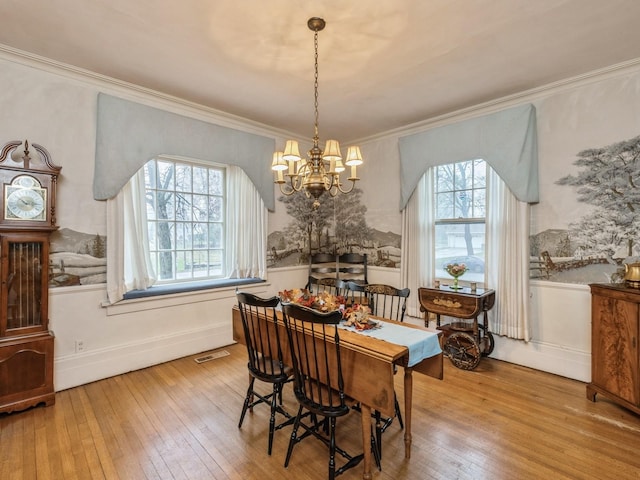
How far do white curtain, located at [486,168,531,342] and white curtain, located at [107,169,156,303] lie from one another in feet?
11.9

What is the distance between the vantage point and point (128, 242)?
3.21 meters

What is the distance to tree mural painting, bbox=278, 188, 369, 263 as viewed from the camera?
15.3ft

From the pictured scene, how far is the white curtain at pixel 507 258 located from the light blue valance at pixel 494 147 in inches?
5.2

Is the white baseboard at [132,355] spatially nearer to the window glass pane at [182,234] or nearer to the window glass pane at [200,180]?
the window glass pane at [182,234]

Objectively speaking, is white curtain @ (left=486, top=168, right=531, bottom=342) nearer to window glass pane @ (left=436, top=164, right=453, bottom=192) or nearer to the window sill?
window glass pane @ (left=436, top=164, right=453, bottom=192)

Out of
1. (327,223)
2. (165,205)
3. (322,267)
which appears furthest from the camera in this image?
(327,223)

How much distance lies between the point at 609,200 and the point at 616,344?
123 centimetres

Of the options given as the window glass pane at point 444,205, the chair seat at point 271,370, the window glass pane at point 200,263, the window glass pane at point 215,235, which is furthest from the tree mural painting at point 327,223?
the chair seat at point 271,370

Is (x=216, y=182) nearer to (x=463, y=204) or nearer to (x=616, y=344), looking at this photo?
(x=463, y=204)

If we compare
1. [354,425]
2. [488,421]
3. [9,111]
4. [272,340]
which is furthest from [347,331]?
[9,111]

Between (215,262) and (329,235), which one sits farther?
(329,235)

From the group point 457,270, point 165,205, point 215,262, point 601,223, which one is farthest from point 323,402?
point 601,223

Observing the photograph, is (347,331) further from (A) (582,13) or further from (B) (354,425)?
(A) (582,13)

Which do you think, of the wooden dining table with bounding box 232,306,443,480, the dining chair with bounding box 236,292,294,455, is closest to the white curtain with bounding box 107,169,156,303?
the dining chair with bounding box 236,292,294,455
